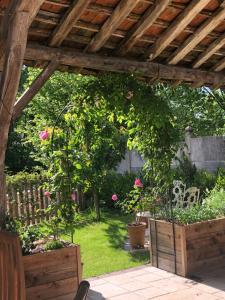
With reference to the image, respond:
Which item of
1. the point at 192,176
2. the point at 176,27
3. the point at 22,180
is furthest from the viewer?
the point at 192,176

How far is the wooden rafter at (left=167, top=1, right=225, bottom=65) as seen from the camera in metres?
4.27

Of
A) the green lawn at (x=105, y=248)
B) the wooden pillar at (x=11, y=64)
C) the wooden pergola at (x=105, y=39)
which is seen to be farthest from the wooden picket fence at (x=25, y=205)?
the wooden pillar at (x=11, y=64)

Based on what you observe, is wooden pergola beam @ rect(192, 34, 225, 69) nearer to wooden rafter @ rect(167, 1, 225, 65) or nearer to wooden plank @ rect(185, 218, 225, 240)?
wooden rafter @ rect(167, 1, 225, 65)

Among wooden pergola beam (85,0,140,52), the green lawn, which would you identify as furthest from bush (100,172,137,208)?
wooden pergola beam (85,0,140,52)

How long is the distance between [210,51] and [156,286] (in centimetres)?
287

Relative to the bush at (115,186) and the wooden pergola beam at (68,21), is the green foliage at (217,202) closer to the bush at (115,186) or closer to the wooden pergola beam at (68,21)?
the wooden pergola beam at (68,21)

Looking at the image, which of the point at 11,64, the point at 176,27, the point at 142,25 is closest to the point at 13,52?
the point at 11,64

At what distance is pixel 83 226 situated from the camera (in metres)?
8.72

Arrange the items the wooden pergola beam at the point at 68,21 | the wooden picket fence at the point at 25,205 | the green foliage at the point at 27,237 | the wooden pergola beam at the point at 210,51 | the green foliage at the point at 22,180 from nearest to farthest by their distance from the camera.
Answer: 1. the wooden pergola beam at the point at 68,21
2. the green foliage at the point at 27,237
3. the wooden pergola beam at the point at 210,51
4. the wooden picket fence at the point at 25,205
5. the green foliage at the point at 22,180

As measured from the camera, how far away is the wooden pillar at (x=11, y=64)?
3160 millimetres

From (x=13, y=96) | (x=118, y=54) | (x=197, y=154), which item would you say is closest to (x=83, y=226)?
(x=197, y=154)

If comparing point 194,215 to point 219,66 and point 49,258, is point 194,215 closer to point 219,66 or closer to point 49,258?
point 219,66

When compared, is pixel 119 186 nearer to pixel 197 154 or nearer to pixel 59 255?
pixel 197 154

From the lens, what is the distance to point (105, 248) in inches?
273
